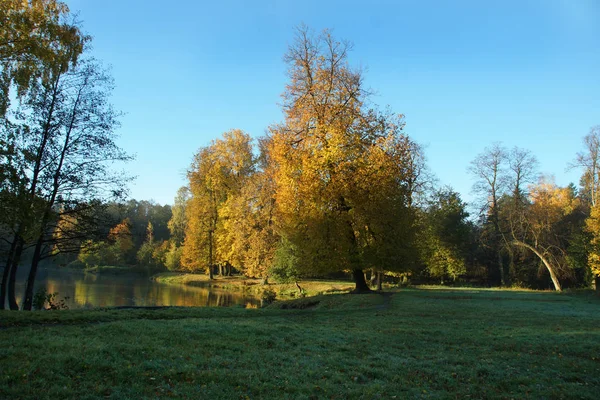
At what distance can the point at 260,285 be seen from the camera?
36156 millimetres

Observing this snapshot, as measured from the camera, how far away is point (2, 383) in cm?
483

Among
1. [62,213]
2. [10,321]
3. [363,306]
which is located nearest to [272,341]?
[10,321]

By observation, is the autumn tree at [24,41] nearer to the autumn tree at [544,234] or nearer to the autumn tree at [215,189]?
the autumn tree at [215,189]

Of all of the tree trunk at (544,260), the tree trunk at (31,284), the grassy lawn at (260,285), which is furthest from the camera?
the tree trunk at (544,260)

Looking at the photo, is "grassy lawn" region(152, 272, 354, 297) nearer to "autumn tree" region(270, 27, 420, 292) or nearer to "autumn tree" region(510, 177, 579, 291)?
"autumn tree" region(270, 27, 420, 292)

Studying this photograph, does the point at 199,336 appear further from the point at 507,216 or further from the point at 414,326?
the point at 507,216

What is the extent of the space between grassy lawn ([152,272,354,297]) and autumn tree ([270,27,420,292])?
26.9 feet

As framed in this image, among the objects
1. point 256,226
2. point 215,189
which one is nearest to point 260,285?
point 256,226

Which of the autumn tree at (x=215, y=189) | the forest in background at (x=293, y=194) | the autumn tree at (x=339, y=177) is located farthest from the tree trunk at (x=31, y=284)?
the autumn tree at (x=215, y=189)

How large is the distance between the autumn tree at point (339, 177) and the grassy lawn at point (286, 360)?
25.9ft

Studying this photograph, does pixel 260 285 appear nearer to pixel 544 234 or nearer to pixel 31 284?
pixel 31 284

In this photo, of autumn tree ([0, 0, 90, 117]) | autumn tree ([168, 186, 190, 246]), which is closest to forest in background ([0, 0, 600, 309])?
autumn tree ([0, 0, 90, 117])

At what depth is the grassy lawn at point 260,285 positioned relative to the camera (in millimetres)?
31856

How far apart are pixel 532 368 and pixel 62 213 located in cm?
1585
